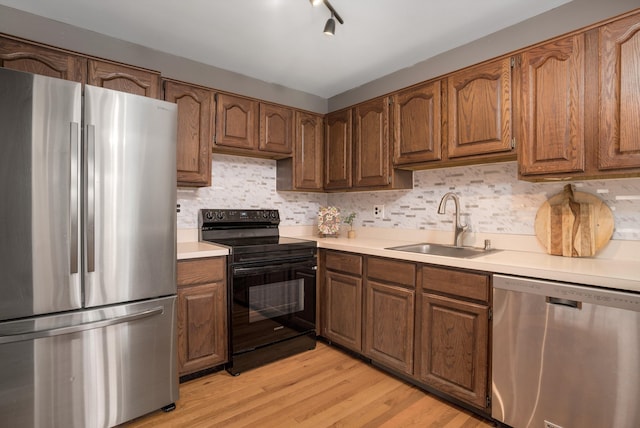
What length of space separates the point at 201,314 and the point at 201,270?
30 cm

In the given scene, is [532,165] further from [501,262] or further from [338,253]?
[338,253]

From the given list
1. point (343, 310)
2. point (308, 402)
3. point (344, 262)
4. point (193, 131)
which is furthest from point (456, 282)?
point (193, 131)

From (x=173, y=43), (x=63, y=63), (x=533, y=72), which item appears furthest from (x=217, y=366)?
(x=533, y=72)

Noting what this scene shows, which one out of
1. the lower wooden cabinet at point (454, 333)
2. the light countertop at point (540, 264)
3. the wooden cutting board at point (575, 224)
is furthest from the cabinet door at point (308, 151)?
the wooden cutting board at point (575, 224)

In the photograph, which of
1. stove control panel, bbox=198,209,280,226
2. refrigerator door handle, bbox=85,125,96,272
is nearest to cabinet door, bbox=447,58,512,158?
stove control panel, bbox=198,209,280,226

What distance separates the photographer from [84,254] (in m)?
1.60

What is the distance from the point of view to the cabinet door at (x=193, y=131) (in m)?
2.42

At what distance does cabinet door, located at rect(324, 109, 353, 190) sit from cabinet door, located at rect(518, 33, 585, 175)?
144cm

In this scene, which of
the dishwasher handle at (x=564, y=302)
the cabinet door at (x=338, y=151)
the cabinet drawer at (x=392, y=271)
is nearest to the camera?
the dishwasher handle at (x=564, y=302)

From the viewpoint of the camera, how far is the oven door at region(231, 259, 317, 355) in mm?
2336

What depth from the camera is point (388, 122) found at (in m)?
2.65

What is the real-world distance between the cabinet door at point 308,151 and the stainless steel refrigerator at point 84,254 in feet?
4.48

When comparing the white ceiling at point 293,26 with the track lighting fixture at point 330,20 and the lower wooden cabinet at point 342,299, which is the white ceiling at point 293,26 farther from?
the lower wooden cabinet at point 342,299

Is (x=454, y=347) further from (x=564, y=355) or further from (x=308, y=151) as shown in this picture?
(x=308, y=151)
